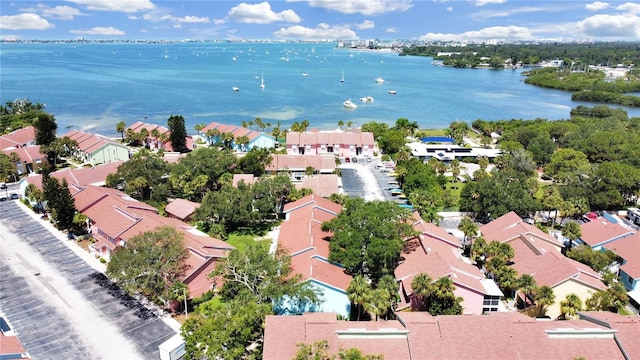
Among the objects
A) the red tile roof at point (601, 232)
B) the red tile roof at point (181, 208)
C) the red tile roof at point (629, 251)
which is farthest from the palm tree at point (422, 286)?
the red tile roof at point (181, 208)

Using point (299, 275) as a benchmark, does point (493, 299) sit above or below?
below

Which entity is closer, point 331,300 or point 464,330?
point 464,330

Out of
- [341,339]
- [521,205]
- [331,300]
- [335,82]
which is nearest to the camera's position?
[341,339]

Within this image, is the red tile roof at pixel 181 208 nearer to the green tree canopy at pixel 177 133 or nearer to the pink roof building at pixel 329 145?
the green tree canopy at pixel 177 133

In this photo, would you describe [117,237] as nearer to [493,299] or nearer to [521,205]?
[493,299]

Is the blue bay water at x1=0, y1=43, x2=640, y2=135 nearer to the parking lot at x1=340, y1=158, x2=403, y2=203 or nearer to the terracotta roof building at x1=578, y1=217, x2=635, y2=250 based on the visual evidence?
the parking lot at x1=340, y1=158, x2=403, y2=203

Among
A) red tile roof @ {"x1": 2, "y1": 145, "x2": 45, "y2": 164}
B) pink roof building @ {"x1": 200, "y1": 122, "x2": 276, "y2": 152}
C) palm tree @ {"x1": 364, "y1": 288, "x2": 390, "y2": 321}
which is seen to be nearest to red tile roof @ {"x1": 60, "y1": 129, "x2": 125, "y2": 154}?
red tile roof @ {"x1": 2, "y1": 145, "x2": 45, "y2": 164}

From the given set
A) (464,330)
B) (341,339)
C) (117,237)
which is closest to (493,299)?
(464,330)
